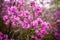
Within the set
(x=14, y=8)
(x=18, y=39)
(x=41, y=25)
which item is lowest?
(x=18, y=39)

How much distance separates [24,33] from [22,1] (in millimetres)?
599

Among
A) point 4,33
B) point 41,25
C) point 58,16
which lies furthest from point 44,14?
point 4,33

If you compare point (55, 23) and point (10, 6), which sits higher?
point (10, 6)

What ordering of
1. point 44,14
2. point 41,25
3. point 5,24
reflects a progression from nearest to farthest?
point 41,25 < point 5,24 < point 44,14

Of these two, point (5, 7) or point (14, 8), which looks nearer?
point (14, 8)

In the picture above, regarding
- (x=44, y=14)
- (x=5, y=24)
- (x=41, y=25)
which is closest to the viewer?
(x=41, y=25)

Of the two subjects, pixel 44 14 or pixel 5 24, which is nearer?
pixel 5 24

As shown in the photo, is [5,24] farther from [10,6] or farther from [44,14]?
[44,14]

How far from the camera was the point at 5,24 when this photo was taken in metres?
3.90

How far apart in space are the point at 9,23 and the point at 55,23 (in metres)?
0.86

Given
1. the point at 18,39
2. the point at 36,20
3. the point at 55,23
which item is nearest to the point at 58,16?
the point at 55,23

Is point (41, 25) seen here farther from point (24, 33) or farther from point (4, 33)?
point (4, 33)

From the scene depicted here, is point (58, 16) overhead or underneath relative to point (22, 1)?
underneath

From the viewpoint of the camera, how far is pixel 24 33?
12.5 ft
